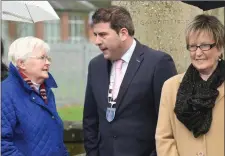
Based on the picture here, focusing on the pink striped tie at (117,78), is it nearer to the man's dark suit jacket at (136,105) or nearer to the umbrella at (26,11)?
the man's dark suit jacket at (136,105)

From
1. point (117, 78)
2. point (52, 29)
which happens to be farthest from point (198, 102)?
point (52, 29)

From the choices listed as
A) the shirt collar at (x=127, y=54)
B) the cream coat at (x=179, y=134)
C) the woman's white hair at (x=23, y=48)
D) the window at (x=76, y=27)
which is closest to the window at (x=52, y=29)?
the window at (x=76, y=27)

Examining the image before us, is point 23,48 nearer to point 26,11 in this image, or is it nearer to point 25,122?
point 25,122

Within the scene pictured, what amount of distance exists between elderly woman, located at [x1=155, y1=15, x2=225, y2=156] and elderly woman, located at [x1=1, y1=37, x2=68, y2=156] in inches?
32.6

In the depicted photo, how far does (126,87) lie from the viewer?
10.8 feet

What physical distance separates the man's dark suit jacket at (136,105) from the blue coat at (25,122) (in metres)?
0.36

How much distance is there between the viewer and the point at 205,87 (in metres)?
2.89

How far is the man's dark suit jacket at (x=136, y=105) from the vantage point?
3271 mm

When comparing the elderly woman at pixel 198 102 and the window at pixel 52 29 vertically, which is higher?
the elderly woman at pixel 198 102

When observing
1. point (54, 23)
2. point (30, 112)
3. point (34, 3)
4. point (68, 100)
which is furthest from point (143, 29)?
point (54, 23)

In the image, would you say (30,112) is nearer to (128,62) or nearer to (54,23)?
(128,62)

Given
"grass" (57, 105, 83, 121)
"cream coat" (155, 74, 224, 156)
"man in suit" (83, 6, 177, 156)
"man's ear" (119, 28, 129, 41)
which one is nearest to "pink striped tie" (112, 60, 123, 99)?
"man in suit" (83, 6, 177, 156)

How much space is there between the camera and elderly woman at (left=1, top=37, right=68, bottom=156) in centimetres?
325

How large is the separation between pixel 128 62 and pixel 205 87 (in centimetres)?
65
